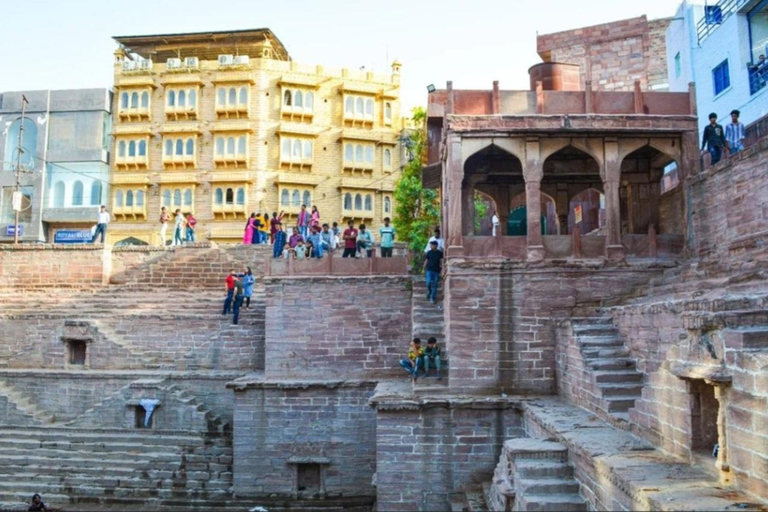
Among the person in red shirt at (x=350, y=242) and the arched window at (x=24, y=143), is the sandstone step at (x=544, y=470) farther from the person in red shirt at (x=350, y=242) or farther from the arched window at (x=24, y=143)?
the arched window at (x=24, y=143)

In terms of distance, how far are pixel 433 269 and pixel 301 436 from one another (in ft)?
15.9

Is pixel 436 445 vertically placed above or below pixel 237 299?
below

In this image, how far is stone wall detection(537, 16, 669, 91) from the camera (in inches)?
970

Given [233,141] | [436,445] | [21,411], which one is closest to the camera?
[436,445]

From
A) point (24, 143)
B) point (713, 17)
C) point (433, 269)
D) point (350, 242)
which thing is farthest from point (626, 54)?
point (24, 143)

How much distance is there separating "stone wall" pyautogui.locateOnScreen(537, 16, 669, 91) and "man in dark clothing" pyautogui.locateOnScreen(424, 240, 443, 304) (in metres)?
12.5

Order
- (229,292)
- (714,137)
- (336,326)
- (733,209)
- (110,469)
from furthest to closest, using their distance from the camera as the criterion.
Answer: (229,292), (336,326), (110,469), (714,137), (733,209)

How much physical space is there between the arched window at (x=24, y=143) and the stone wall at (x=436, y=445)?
29.5 m

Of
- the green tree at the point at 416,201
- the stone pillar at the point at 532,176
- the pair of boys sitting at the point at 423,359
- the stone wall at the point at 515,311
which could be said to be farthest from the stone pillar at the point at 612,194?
the green tree at the point at 416,201

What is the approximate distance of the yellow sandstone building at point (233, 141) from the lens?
34.3 m

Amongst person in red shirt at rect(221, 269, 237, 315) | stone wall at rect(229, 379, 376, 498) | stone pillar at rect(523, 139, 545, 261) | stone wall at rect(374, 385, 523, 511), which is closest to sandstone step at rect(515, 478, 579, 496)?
stone wall at rect(374, 385, 523, 511)

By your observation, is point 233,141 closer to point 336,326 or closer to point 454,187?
point 336,326

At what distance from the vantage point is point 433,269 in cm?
1562

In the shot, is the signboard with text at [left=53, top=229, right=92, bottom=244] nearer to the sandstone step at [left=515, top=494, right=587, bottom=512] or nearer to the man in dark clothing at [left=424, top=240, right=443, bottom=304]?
the man in dark clothing at [left=424, top=240, right=443, bottom=304]
